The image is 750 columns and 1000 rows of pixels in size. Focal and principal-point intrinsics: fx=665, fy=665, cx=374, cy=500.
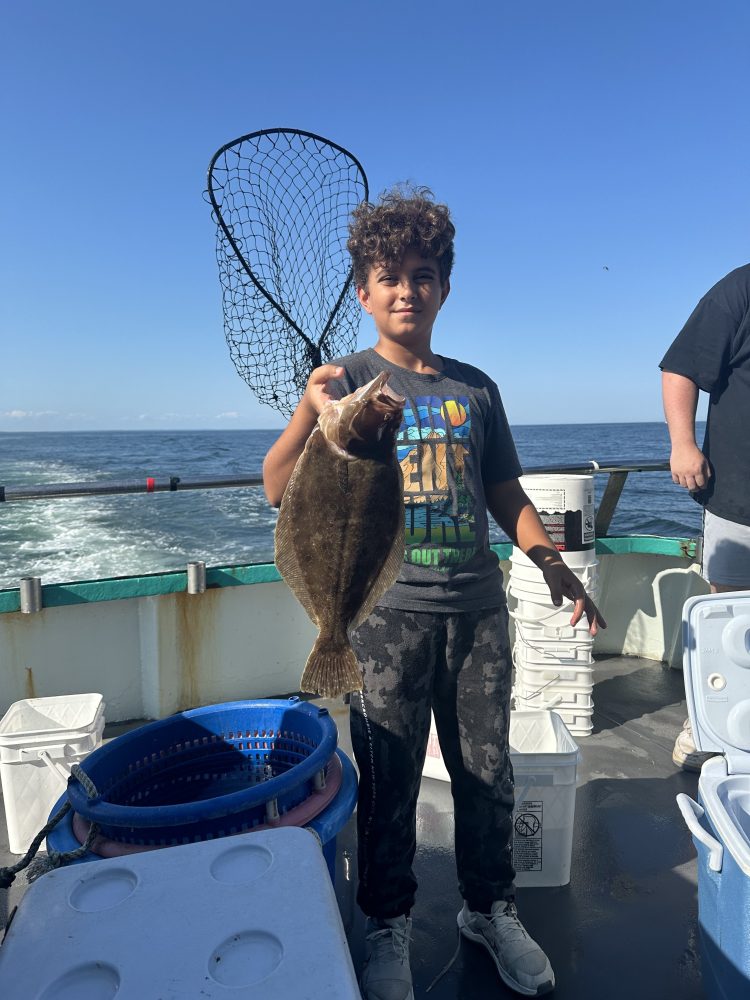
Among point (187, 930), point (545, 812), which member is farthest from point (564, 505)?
point (187, 930)

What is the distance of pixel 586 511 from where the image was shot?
440cm

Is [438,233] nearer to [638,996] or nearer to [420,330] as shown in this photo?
[420,330]

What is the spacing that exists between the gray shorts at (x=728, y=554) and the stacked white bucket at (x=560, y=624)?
1019 mm

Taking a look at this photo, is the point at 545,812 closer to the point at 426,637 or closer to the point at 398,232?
the point at 426,637

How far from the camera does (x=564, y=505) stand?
171 inches

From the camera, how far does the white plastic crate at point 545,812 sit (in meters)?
2.69

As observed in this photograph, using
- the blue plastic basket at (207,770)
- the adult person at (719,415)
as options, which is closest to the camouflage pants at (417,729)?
the blue plastic basket at (207,770)

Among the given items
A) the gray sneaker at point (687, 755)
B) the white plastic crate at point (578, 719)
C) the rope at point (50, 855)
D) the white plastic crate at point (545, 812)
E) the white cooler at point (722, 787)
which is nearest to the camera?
the rope at point (50, 855)

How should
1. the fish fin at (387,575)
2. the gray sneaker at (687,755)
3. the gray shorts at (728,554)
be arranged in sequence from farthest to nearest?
the gray sneaker at (687,755) < the gray shorts at (728,554) < the fish fin at (387,575)

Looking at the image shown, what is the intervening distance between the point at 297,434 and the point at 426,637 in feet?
2.58

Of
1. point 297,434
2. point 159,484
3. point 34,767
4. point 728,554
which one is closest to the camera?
point 297,434

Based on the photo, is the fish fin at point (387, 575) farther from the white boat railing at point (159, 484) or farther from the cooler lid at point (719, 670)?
the white boat railing at point (159, 484)

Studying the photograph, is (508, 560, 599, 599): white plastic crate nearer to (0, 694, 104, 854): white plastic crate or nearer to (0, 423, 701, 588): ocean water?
(0, 423, 701, 588): ocean water

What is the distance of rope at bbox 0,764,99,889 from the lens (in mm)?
1551
